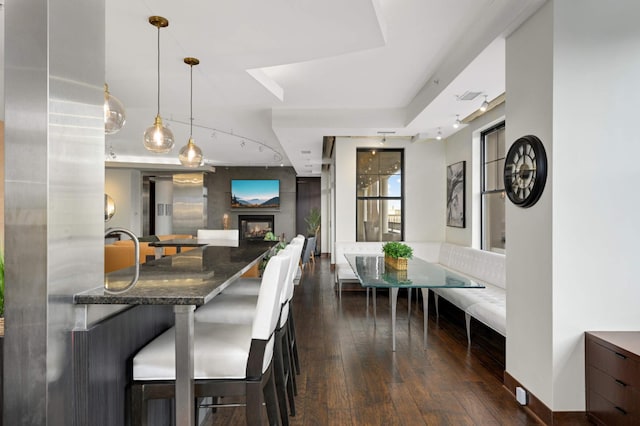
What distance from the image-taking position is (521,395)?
8.24ft

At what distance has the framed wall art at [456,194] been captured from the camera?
5998 mm

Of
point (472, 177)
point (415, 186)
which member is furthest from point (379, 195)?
point (472, 177)

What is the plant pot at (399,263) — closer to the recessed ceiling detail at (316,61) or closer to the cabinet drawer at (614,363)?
the recessed ceiling detail at (316,61)

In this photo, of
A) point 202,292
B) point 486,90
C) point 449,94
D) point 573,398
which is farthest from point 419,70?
point 202,292

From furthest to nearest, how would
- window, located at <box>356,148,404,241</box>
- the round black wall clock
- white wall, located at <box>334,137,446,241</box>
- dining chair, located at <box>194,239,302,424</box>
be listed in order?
window, located at <box>356,148,404,241</box> → white wall, located at <box>334,137,446,241</box> → the round black wall clock → dining chair, located at <box>194,239,302,424</box>

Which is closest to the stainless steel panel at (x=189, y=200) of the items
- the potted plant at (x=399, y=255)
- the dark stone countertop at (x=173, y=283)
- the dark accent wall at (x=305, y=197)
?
the dark accent wall at (x=305, y=197)

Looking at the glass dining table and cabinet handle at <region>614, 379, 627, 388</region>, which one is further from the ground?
the glass dining table

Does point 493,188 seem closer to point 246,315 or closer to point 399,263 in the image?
point 399,263

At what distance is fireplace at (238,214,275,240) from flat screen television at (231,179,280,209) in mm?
378

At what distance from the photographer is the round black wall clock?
91.6 inches

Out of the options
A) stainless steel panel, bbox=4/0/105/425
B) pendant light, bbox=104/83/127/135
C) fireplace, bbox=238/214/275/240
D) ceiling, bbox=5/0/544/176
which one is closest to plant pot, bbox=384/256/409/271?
ceiling, bbox=5/0/544/176

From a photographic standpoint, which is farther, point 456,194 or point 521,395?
point 456,194

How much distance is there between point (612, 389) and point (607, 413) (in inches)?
5.6

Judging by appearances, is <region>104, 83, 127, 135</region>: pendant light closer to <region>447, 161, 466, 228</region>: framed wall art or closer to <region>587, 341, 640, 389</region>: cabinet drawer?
<region>587, 341, 640, 389</region>: cabinet drawer
